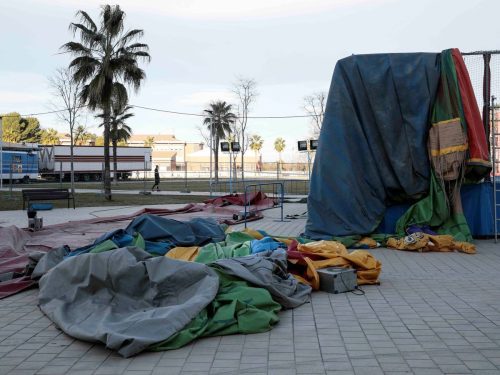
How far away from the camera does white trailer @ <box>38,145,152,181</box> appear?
56156mm

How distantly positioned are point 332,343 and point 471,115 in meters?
7.08

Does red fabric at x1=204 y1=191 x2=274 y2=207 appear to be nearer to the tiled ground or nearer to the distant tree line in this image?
the tiled ground

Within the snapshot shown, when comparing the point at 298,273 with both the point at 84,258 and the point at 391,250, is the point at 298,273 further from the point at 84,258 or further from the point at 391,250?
the point at 391,250

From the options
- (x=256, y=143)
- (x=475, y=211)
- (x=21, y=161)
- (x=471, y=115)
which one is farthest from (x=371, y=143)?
(x=256, y=143)

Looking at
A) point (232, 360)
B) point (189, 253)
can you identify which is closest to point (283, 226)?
point (189, 253)

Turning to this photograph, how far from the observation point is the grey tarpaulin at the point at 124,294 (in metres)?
4.71

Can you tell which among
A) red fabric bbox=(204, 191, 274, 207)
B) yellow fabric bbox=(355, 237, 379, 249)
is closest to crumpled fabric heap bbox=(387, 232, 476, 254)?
yellow fabric bbox=(355, 237, 379, 249)

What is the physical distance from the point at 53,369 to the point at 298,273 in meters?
3.52

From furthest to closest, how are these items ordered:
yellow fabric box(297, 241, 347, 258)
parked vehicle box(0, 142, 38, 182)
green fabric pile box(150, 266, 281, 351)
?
parked vehicle box(0, 142, 38, 182) → yellow fabric box(297, 241, 347, 258) → green fabric pile box(150, 266, 281, 351)

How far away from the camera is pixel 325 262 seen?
22.9 ft

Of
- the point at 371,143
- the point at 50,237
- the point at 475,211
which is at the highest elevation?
the point at 371,143

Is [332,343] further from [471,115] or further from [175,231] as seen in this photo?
[471,115]

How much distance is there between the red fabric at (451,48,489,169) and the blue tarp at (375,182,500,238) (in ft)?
2.86

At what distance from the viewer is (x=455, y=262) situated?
8.65 metres
